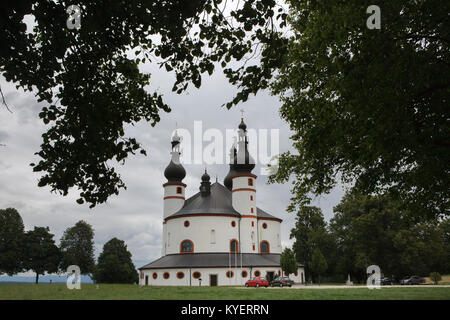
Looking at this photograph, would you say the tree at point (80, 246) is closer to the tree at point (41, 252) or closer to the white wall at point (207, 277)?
the tree at point (41, 252)

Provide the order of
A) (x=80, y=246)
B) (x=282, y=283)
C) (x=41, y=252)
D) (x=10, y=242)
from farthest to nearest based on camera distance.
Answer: (x=80, y=246) < (x=41, y=252) < (x=10, y=242) < (x=282, y=283)

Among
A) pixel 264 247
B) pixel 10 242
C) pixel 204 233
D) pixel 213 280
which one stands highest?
pixel 204 233

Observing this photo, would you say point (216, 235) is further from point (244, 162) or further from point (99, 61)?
point (99, 61)

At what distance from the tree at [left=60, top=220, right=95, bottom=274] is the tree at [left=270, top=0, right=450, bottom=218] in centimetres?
5975

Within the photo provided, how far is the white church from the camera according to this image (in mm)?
44969

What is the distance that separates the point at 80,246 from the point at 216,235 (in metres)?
30.1

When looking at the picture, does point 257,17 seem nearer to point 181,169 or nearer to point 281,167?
point 281,167

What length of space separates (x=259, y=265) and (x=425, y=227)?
1979 centimetres

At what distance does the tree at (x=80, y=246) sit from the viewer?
207 feet

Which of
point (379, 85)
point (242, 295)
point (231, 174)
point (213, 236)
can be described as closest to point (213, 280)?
point (213, 236)

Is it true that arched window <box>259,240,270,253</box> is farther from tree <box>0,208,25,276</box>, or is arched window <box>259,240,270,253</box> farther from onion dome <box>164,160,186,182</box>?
tree <box>0,208,25,276</box>

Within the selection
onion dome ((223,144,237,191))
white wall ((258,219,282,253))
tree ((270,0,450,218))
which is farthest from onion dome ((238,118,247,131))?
tree ((270,0,450,218))

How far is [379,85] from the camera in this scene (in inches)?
336

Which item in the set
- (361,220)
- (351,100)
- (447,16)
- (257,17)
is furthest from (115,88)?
(361,220)
